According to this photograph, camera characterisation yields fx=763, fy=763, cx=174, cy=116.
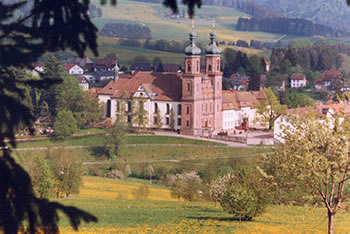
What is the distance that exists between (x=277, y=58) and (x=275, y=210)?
107142 mm

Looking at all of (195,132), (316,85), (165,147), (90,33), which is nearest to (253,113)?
(195,132)

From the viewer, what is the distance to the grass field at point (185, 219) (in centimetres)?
2797

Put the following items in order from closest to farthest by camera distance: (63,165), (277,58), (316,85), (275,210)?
1. (275,210)
2. (63,165)
3. (316,85)
4. (277,58)

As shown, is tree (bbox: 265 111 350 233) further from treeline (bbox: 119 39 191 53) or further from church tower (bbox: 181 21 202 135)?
treeline (bbox: 119 39 191 53)

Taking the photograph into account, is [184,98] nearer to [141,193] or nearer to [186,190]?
[186,190]

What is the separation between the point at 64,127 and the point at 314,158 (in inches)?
2023

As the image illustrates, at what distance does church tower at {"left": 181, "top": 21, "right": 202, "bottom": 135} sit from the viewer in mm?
76944

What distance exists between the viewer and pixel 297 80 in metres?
126

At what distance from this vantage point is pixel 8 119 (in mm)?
5672

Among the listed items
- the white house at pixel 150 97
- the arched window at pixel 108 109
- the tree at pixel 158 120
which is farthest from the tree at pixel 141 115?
the arched window at pixel 108 109

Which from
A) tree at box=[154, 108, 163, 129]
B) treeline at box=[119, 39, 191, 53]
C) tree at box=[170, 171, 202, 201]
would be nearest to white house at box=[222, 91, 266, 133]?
tree at box=[154, 108, 163, 129]

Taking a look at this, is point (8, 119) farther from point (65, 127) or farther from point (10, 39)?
point (65, 127)

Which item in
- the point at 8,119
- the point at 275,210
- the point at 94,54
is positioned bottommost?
the point at 275,210

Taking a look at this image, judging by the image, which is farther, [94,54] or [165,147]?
[165,147]
